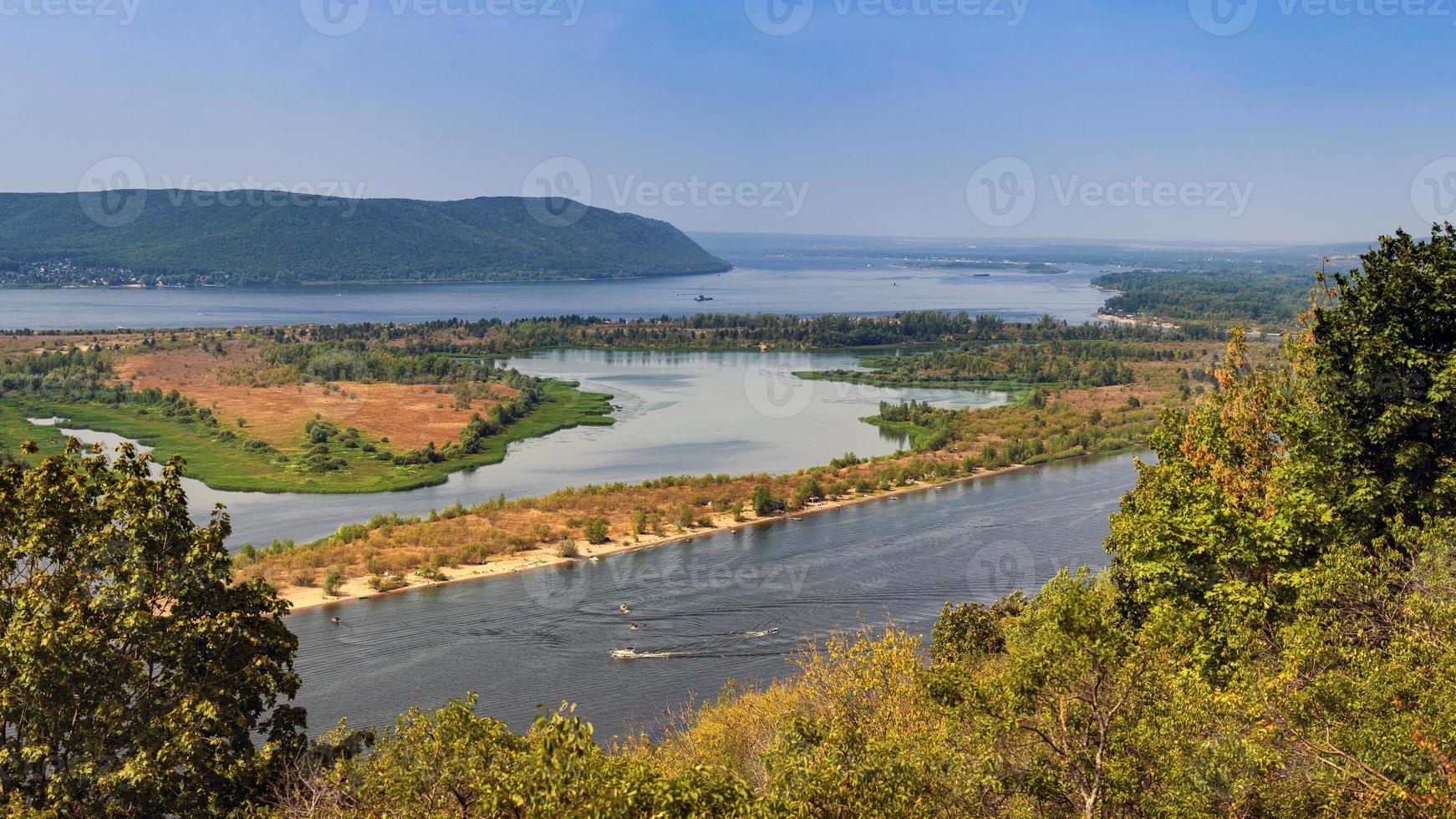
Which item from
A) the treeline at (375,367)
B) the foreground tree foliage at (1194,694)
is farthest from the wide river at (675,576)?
the treeline at (375,367)

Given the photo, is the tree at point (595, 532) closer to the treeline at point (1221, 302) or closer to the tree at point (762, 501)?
the tree at point (762, 501)

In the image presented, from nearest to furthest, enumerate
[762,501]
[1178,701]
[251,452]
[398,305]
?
[1178,701] → [762,501] → [251,452] → [398,305]

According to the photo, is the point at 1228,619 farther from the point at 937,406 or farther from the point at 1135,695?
the point at 937,406

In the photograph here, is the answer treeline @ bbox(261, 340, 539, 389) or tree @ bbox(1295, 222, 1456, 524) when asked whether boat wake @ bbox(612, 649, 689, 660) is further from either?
treeline @ bbox(261, 340, 539, 389)

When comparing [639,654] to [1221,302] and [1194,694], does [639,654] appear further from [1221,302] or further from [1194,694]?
[1221,302]

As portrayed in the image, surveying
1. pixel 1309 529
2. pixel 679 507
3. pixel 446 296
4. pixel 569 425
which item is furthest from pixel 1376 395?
pixel 446 296

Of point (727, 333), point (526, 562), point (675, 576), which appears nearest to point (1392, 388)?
point (675, 576)
